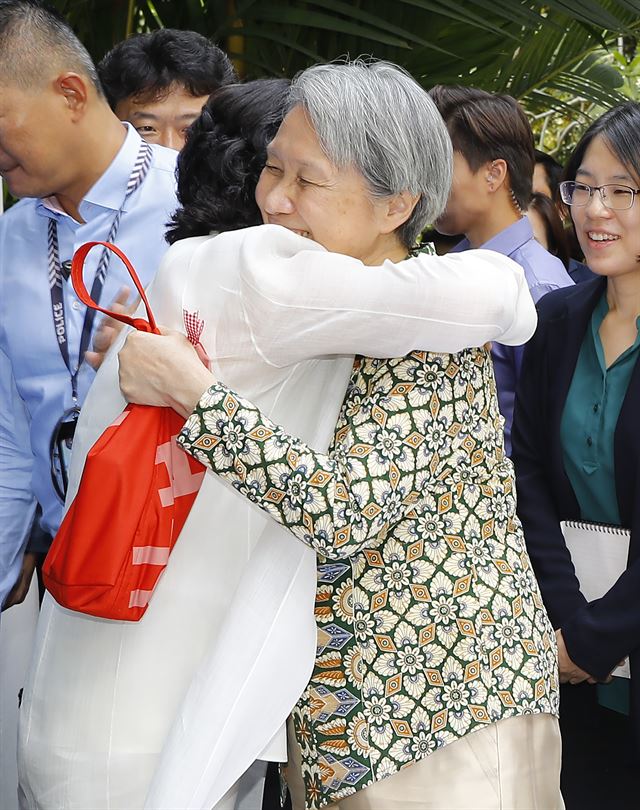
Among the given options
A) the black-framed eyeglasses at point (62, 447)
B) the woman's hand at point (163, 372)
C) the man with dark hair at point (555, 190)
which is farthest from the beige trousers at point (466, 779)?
the man with dark hair at point (555, 190)

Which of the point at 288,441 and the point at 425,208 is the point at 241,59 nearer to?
the point at 425,208

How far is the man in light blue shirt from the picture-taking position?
2.25 m

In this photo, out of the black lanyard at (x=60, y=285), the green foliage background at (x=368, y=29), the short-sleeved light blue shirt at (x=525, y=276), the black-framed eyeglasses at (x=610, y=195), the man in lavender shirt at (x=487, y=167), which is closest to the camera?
the black lanyard at (x=60, y=285)

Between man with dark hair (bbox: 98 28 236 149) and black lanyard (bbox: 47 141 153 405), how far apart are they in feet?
2.78

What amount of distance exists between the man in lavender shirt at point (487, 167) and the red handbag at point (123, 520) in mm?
1647

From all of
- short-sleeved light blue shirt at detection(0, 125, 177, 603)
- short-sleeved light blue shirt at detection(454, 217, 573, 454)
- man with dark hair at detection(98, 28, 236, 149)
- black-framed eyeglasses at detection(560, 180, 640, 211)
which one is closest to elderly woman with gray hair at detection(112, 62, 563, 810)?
short-sleeved light blue shirt at detection(0, 125, 177, 603)

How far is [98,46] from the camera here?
3881 millimetres

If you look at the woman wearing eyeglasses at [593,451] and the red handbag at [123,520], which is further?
the woman wearing eyeglasses at [593,451]

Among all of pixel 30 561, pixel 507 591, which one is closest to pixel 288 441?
pixel 507 591

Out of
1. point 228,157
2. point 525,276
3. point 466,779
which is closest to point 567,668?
point 466,779

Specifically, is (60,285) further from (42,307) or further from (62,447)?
(62,447)

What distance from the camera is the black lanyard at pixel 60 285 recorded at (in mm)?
2203

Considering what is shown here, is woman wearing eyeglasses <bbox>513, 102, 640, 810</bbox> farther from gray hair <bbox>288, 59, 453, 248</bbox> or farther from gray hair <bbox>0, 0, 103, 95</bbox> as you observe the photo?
gray hair <bbox>0, 0, 103, 95</bbox>

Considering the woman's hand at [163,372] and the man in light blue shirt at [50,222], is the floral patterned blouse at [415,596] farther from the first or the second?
the man in light blue shirt at [50,222]
